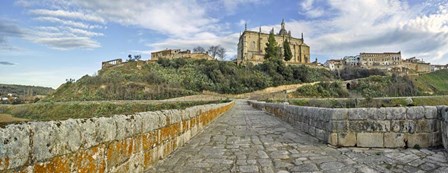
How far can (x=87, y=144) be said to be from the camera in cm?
247

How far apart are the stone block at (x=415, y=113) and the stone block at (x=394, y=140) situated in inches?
14.5

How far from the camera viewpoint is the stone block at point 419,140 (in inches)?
209

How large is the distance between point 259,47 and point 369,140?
9565cm

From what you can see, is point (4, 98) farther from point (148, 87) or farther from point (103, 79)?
point (103, 79)

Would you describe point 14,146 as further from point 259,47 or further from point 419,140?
point 259,47

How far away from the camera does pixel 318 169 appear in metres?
4.09

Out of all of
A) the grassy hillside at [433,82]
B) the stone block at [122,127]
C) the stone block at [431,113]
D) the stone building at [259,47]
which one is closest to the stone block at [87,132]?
the stone block at [122,127]

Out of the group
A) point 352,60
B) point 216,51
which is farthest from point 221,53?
point 352,60

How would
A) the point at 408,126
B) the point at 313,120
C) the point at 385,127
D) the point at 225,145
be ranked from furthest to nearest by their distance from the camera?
the point at 313,120 → the point at 225,145 → the point at 385,127 → the point at 408,126

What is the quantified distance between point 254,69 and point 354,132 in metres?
73.4

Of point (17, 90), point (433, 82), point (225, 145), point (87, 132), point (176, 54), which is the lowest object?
point (225, 145)

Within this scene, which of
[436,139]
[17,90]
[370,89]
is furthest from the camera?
[370,89]

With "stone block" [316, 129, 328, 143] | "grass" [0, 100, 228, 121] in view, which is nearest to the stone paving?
"stone block" [316, 129, 328, 143]

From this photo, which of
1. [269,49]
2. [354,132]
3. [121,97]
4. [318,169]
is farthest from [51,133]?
[269,49]
